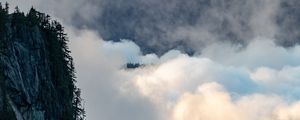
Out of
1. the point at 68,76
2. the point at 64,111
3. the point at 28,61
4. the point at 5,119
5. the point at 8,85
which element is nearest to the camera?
the point at 5,119

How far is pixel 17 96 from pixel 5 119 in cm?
1285

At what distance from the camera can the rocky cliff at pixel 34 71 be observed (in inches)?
3191

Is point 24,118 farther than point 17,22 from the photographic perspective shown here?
No

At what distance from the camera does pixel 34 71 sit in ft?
298

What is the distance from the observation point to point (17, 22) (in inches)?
3656

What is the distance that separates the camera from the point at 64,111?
9812 centimetres

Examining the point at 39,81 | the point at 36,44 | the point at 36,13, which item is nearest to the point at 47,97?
the point at 39,81

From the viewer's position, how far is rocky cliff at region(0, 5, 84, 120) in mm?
81062

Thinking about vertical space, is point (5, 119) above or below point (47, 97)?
below

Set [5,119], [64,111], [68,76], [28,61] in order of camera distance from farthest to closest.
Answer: [68,76]
[64,111]
[28,61]
[5,119]

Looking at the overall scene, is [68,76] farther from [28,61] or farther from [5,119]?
[5,119]

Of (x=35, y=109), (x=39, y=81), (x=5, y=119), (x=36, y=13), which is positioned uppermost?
(x=36, y=13)

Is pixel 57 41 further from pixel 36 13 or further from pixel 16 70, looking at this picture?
pixel 16 70

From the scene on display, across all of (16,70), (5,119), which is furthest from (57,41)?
(5,119)
